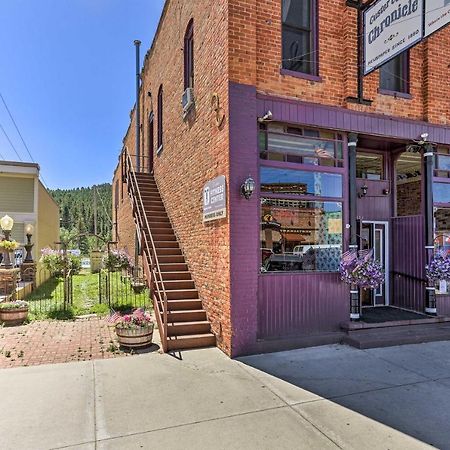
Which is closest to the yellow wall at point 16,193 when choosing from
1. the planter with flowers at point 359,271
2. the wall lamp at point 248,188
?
the wall lamp at point 248,188

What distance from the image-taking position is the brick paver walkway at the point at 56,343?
6066mm

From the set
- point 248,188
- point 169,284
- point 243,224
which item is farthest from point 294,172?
point 169,284

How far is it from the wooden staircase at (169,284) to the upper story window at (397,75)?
19.4ft

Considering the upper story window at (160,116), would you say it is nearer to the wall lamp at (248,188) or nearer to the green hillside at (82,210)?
the wall lamp at (248,188)

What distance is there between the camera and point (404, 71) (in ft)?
27.2

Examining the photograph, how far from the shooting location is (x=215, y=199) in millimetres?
6855

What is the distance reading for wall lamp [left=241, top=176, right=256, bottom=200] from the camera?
618cm

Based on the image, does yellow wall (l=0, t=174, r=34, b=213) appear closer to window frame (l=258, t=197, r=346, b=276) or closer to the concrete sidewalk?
the concrete sidewalk

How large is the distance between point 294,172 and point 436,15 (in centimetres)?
310

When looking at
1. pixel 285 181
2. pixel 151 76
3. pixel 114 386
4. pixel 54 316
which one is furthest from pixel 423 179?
pixel 151 76

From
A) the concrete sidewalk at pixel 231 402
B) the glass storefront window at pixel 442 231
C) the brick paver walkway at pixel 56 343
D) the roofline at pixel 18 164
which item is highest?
the roofline at pixel 18 164

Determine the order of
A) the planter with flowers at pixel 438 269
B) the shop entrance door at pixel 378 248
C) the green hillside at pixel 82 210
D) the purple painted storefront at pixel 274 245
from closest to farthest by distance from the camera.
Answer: the purple painted storefront at pixel 274 245, the planter with flowers at pixel 438 269, the shop entrance door at pixel 378 248, the green hillside at pixel 82 210

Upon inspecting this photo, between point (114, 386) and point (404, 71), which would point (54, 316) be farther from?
point (404, 71)

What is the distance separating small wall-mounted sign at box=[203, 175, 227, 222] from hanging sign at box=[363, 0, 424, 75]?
3.41 metres
